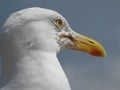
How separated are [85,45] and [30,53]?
2.33 m

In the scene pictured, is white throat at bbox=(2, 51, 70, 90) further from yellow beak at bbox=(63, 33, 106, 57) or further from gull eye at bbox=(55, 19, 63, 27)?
yellow beak at bbox=(63, 33, 106, 57)

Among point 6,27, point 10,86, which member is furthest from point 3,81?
point 6,27

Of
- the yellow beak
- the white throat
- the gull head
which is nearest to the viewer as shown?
the white throat

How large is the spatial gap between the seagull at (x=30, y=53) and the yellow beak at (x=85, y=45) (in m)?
1.09

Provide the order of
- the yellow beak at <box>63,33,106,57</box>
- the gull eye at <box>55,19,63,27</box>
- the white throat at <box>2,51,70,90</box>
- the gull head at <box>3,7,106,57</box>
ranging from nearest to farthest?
the white throat at <box>2,51,70,90</box>, the gull head at <box>3,7,106,57</box>, the gull eye at <box>55,19,63,27</box>, the yellow beak at <box>63,33,106,57</box>

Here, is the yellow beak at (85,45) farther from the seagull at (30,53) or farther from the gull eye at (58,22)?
the seagull at (30,53)

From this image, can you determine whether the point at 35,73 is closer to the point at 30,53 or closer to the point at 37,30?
the point at 30,53

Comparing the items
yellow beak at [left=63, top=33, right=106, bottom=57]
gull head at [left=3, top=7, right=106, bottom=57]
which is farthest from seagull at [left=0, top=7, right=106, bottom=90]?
yellow beak at [left=63, top=33, right=106, bottom=57]

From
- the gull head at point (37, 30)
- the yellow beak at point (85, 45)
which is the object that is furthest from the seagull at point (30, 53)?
the yellow beak at point (85, 45)

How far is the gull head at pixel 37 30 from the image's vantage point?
11.4 metres

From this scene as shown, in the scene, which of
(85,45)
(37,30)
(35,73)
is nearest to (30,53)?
(35,73)

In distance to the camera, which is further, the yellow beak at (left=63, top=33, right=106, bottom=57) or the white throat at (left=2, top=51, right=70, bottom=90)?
the yellow beak at (left=63, top=33, right=106, bottom=57)

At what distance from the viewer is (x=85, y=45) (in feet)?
43.6

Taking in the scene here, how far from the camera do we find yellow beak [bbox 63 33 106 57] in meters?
13.2
